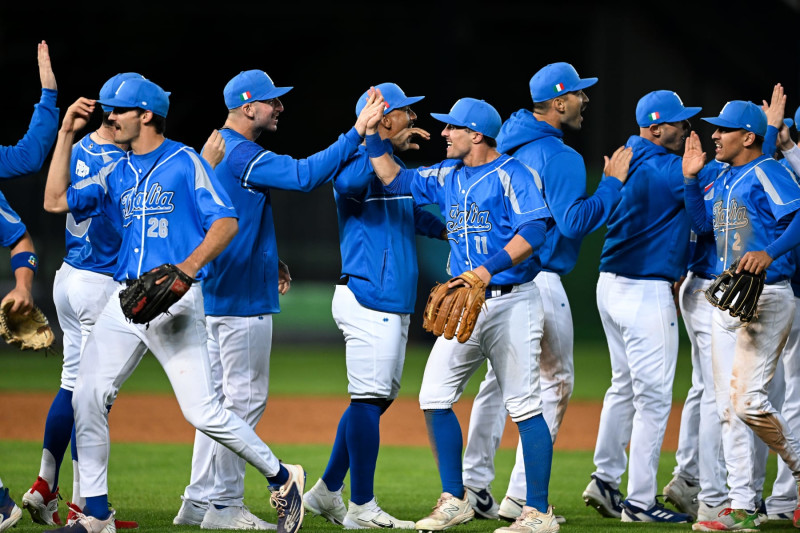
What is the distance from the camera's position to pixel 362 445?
5.45m

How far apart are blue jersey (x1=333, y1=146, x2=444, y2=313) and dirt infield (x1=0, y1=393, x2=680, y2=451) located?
15.0 feet

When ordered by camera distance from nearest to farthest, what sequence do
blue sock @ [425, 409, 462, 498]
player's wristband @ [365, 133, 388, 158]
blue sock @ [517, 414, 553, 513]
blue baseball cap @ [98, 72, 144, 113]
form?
1. blue sock @ [517, 414, 553, 513]
2. blue baseball cap @ [98, 72, 144, 113]
3. blue sock @ [425, 409, 462, 498]
4. player's wristband @ [365, 133, 388, 158]

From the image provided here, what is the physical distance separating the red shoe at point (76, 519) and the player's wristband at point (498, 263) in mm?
2246

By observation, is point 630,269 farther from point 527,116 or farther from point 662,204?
point 527,116

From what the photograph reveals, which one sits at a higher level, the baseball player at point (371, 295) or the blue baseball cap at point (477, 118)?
→ the blue baseball cap at point (477, 118)

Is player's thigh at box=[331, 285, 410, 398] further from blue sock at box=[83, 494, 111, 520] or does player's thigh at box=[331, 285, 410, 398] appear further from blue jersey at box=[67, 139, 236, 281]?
blue sock at box=[83, 494, 111, 520]

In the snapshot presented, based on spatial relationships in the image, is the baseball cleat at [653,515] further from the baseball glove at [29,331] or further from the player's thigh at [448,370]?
the baseball glove at [29,331]

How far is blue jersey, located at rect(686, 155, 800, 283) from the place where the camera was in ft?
18.3

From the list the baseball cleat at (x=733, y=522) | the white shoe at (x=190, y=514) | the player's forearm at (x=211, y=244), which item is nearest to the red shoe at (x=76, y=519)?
the white shoe at (x=190, y=514)

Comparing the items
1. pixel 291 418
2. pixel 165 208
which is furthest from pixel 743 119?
pixel 291 418

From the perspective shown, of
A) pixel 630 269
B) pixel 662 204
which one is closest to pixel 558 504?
pixel 630 269

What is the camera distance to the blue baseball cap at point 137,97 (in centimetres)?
496

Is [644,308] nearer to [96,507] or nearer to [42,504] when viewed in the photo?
[96,507]

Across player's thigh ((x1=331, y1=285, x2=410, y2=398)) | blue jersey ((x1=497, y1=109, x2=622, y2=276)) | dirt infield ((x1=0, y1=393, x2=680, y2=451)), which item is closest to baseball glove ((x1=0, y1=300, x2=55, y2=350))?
player's thigh ((x1=331, y1=285, x2=410, y2=398))
